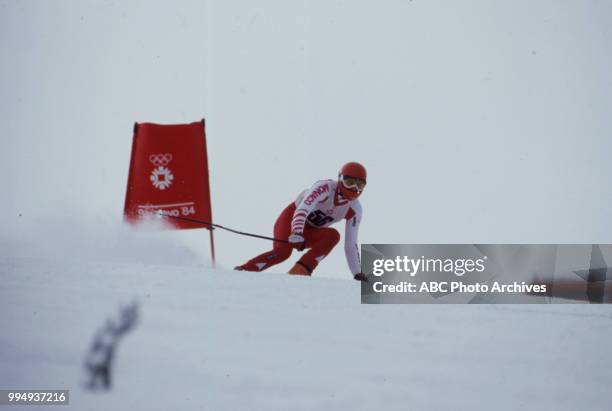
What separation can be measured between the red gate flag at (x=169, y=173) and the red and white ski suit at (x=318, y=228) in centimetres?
180

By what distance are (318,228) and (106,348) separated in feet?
7.95

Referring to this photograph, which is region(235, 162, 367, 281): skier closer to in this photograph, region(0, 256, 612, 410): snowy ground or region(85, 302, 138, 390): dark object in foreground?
region(0, 256, 612, 410): snowy ground

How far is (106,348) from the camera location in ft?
6.53

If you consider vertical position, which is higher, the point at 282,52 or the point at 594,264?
the point at 282,52

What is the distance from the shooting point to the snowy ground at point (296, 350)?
5.91ft

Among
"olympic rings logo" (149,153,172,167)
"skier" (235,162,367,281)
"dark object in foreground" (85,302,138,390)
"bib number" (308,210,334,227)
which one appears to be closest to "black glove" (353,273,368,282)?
"skier" (235,162,367,281)

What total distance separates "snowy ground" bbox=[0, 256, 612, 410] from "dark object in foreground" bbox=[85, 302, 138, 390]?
0.10 feet

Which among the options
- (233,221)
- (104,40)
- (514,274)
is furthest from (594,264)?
(104,40)

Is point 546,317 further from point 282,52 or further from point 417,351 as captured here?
point 282,52

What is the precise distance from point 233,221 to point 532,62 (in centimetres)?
868

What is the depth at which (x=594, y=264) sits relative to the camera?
12.6 ft

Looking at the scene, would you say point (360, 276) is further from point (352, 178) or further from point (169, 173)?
point (169, 173)

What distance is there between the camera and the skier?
13.4ft

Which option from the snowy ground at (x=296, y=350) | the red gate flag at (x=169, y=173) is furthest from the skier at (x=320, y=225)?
the red gate flag at (x=169, y=173)
